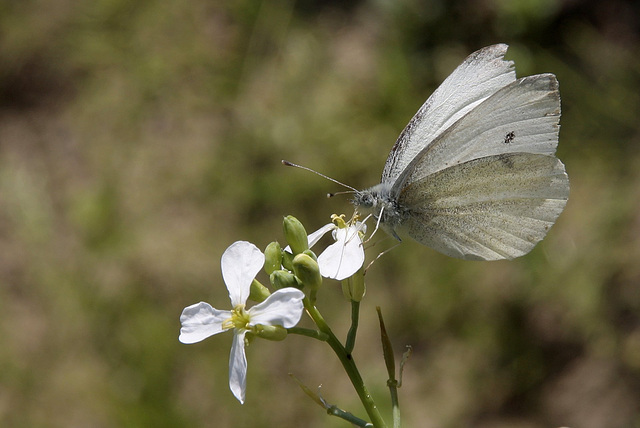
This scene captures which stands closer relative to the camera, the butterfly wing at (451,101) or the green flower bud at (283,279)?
the green flower bud at (283,279)

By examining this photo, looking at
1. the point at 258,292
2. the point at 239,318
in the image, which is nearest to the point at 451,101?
the point at 258,292

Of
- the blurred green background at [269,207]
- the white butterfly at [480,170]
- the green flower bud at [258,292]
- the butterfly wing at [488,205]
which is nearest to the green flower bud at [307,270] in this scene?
the green flower bud at [258,292]

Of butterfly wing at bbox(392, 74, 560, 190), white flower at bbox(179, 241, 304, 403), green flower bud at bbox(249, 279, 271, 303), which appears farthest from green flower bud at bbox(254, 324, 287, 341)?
butterfly wing at bbox(392, 74, 560, 190)

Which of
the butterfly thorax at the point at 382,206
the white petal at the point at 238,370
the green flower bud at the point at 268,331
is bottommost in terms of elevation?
the white petal at the point at 238,370

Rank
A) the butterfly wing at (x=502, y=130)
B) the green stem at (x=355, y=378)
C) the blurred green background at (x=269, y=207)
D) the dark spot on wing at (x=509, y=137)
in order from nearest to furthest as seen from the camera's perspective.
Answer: the green stem at (x=355, y=378) < the butterfly wing at (x=502, y=130) < the dark spot on wing at (x=509, y=137) < the blurred green background at (x=269, y=207)

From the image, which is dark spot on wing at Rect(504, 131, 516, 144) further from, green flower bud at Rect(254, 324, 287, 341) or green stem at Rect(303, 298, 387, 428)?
green flower bud at Rect(254, 324, 287, 341)

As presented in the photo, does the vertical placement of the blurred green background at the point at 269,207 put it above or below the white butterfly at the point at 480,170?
above

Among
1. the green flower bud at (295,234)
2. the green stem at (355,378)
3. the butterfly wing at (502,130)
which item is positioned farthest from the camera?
the butterfly wing at (502,130)

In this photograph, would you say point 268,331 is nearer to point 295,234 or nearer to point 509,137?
point 295,234

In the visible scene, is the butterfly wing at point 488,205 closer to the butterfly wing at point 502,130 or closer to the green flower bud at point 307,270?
the butterfly wing at point 502,130
